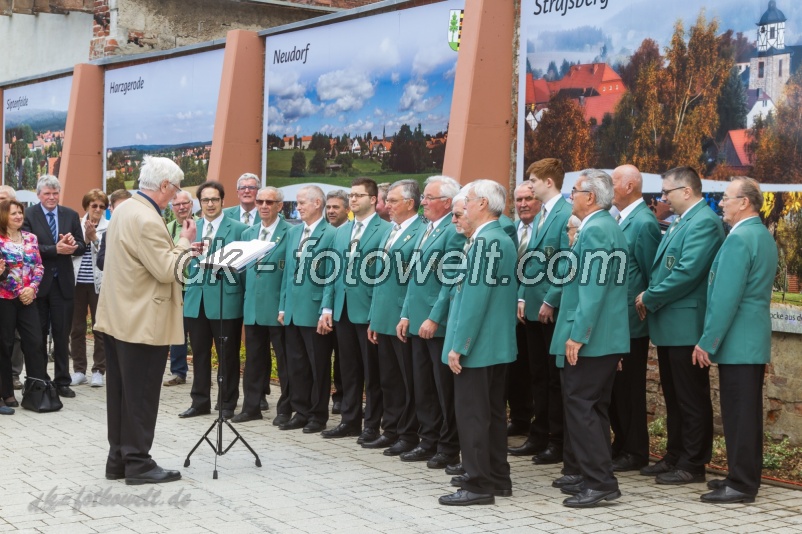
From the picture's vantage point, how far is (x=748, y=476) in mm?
6875

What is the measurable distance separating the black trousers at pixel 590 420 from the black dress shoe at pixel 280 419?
3.44 metres

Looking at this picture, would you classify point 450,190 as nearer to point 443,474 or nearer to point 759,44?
point 443,474

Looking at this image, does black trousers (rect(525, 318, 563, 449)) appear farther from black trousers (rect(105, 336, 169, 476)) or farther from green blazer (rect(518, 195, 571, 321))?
black trousers (rect(105, 336, 169, 476))

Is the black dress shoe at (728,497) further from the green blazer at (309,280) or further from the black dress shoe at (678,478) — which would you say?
the green blazer at (309,280)

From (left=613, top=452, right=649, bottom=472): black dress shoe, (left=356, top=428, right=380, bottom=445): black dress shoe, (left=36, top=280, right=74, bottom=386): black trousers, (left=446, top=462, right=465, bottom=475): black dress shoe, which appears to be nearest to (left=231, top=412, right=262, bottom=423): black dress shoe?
(left=356, top=428, right=380, bottom=445): black dress shoe

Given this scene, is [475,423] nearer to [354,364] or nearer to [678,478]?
[678,478]

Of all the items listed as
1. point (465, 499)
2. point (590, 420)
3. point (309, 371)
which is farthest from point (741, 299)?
point (309, 371)

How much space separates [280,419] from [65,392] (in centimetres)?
288

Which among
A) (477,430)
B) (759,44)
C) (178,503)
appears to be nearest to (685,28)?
(759,44)

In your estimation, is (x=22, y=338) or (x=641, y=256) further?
(x=22, y=338)

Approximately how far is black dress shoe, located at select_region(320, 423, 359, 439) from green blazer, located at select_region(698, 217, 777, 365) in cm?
340

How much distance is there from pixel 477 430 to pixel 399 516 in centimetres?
78

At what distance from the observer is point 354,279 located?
8961 millimetres

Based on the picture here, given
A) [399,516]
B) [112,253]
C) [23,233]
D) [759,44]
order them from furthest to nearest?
[23,233] < [759,44] < [112,253] < [399,516]
